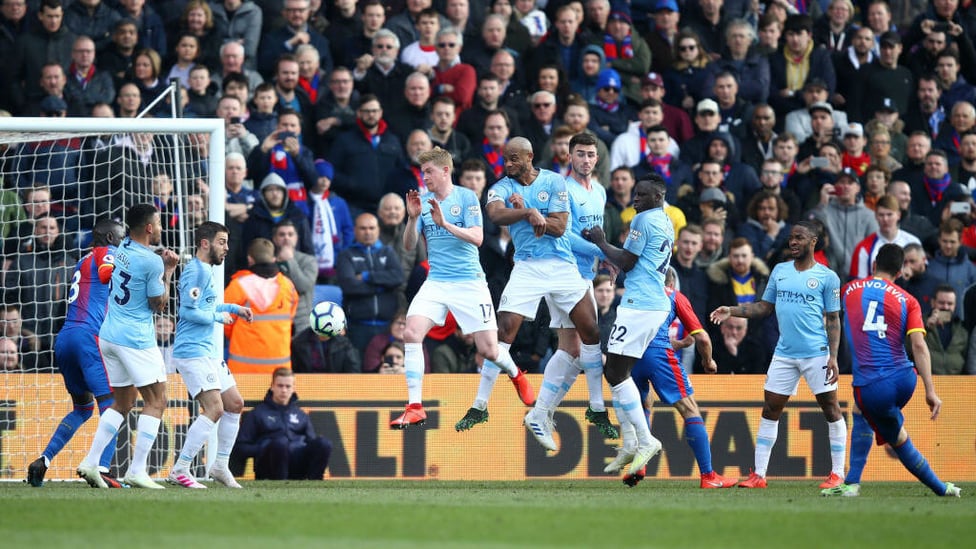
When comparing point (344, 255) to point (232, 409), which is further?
point (344, 255)

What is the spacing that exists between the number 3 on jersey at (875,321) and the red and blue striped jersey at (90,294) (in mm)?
6428

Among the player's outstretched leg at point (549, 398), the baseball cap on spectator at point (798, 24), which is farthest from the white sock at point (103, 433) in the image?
the baseball cap on spectator at point (798, 24)

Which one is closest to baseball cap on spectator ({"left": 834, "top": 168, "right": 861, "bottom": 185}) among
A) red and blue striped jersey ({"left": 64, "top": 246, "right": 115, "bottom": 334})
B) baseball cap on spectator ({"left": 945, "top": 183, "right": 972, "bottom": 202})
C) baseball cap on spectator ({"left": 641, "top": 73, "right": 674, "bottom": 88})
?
baseball cap on spectator ({"left": 945, "top": 183, "right": 972, "bottom": 202})

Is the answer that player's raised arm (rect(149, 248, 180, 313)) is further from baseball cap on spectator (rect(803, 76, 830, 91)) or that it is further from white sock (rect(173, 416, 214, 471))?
baseball cap on spectator (rect(803, 76, 830, 91))

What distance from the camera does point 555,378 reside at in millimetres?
13430

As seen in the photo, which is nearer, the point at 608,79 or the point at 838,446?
the point at 838,446

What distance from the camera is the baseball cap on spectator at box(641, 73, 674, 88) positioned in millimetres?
18969

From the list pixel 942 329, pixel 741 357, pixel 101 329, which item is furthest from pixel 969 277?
pixel 101 329

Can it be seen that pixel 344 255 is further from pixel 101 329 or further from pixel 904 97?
pixel 904 97

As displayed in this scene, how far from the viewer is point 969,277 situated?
56.2 feet

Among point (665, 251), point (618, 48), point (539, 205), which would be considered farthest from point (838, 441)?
point (618, 48)

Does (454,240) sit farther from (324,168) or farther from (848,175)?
(848,175)

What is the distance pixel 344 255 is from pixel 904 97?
8261mm

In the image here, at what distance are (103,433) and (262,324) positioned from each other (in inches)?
124
